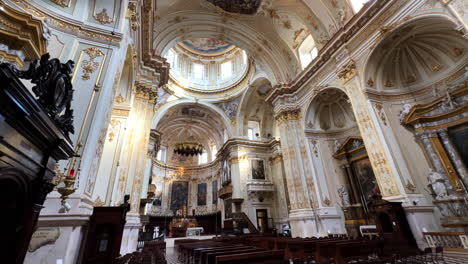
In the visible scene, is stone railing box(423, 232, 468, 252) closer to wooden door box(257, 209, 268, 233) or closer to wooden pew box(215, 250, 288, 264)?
wooden pew box(215, 250, 288, 264)

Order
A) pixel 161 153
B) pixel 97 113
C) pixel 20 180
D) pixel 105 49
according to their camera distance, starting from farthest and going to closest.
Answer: pixel 161 153 < pixel 105 49 < pixel 97 113 < pixel 20 180

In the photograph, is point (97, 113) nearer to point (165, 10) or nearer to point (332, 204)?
point (165, 10)

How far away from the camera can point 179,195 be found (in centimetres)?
2206

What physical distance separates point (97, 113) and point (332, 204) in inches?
396

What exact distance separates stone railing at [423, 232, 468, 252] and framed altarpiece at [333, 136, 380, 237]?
299 centimetres

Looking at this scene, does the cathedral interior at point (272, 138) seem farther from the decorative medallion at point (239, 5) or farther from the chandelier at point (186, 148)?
the chandelier at point (186, 148)

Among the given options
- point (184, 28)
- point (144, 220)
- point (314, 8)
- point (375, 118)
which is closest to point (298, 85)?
point (314, 8)

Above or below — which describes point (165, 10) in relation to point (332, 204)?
above

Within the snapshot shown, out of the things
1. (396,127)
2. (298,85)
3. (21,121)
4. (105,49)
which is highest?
(298,85)

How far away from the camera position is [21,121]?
5.55ft

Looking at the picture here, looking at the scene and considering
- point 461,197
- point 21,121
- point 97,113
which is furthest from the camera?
point 461,197

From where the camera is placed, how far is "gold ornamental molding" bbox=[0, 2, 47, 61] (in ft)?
9.75

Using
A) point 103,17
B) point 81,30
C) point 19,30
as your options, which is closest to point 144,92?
point 103,17

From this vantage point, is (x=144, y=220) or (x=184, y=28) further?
(x=184, y=28)
